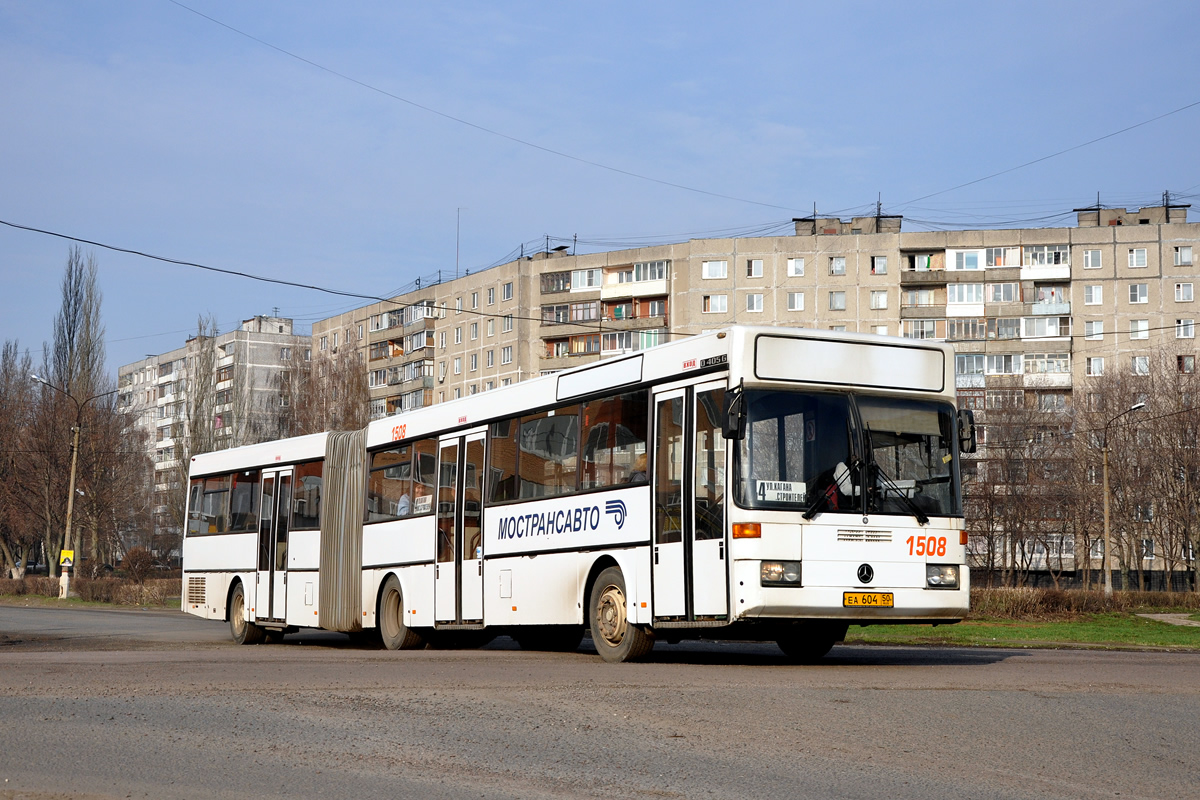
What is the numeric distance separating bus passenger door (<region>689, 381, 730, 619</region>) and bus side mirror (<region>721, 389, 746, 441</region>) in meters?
0.16

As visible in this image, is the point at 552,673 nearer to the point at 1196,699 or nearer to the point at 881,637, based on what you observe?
the point at 1196,699

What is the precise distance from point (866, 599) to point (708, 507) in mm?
1821

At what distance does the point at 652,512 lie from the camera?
14672 mm

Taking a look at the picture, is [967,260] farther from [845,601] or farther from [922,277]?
[845,601]

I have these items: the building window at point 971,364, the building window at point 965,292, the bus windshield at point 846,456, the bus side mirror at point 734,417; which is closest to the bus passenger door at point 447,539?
the bus side mirror at point 734,417

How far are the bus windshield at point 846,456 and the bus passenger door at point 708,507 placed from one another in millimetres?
275

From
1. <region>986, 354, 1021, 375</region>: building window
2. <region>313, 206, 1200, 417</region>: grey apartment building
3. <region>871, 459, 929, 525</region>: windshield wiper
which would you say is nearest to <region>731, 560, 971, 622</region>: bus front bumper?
<region>871, 459, 929, 525</region>: windshield wiper

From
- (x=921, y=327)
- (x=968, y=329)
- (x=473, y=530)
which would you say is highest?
(x=921, y=327)

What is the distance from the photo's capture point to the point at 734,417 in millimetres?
13477

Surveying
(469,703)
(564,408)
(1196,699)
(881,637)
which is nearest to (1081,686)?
(1196,699)

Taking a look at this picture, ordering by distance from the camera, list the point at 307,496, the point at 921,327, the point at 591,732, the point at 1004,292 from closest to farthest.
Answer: the point at 591,732
the point at 307,496
the point at 1004,292
the point at 921,327

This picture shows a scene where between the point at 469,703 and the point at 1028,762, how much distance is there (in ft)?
13.8

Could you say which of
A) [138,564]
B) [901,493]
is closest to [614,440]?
[901,493]

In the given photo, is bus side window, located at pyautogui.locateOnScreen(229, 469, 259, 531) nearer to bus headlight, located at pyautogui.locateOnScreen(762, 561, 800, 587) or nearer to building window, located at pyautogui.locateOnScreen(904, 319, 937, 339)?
bus headlight, located at pyautogui.locateOnScreen(762, 561, 800, 587)
